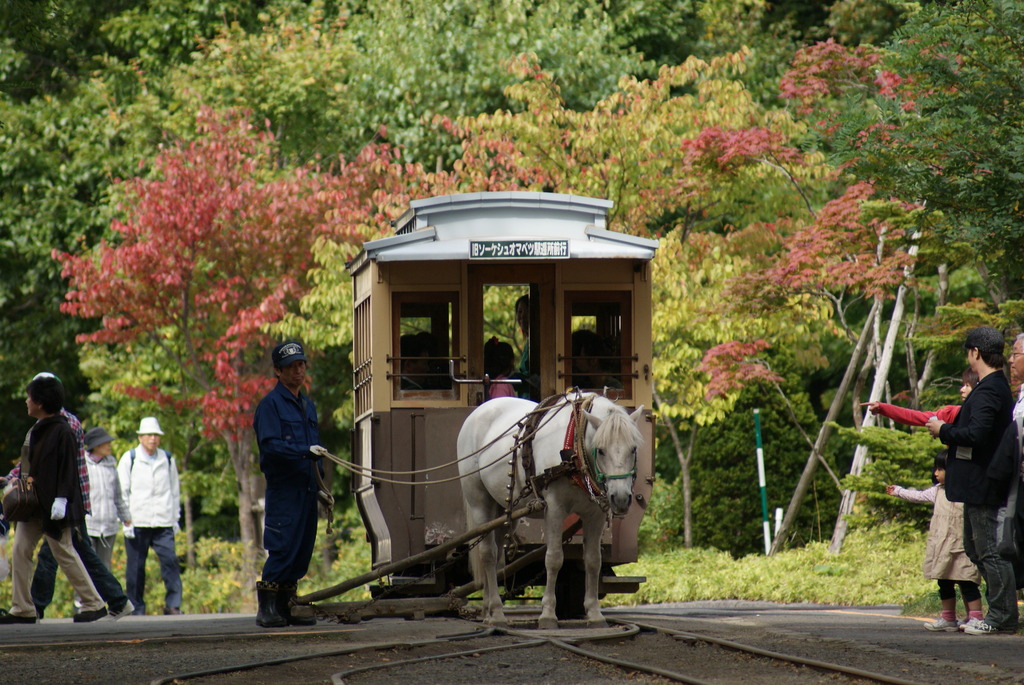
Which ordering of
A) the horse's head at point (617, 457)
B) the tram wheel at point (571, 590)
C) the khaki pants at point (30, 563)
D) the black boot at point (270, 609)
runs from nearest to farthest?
1. the horse's head at point (617, 457)
2. the black boot at point (270, 609)
3. the tram wheel at point (571, 590)
4. the khaki pants at point (30, 563)

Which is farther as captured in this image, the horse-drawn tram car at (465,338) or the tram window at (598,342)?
the tram window at (598,342)

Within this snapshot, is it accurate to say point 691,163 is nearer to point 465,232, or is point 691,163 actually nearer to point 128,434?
point 465,232

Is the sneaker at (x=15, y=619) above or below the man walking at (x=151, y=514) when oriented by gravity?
below

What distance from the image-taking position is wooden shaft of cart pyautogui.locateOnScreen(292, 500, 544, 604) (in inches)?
404

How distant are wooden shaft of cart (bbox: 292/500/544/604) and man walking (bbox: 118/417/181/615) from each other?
500 cm

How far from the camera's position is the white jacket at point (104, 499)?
1486cm

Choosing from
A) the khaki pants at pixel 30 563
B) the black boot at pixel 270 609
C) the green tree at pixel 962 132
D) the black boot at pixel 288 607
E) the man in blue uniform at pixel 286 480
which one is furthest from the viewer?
the green tree at pixel 962 132

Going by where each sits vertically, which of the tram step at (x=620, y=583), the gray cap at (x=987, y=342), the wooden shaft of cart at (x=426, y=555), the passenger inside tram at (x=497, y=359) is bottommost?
the tram step at (x=620, y=583)

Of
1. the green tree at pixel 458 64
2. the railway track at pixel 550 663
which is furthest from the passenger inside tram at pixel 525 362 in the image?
the green tree at pixel 458 64

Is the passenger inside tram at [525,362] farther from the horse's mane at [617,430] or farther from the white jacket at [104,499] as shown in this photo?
the white jacket at [104,499]

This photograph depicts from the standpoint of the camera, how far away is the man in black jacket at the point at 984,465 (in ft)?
31.3

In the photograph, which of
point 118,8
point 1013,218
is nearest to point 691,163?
point 1013,218

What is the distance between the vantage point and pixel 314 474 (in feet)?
35.1

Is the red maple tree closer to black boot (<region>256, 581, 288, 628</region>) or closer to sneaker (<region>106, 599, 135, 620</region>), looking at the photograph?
sneaker (<region>106, 599, 135, 620</region>)
